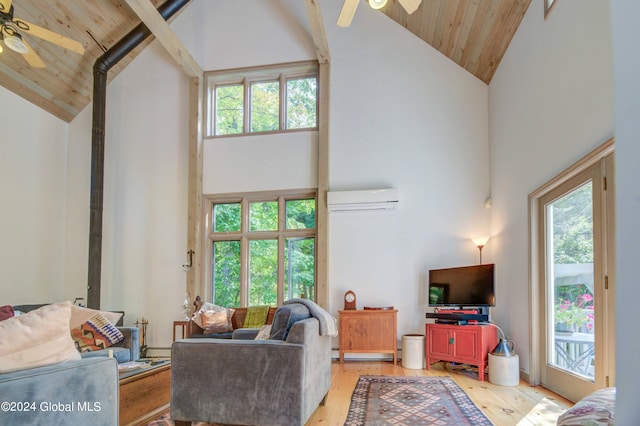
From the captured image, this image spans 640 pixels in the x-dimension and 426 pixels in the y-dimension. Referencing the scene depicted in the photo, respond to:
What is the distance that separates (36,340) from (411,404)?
2.81 meters

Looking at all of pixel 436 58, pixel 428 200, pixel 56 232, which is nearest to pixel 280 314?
pixel 428 200

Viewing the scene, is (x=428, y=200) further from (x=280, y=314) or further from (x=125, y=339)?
(x=125, y=339)

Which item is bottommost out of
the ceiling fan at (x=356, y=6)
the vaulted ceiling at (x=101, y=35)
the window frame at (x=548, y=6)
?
the ceiling fan at (x=356, y=6)

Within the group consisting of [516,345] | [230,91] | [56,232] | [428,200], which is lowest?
[516,345]

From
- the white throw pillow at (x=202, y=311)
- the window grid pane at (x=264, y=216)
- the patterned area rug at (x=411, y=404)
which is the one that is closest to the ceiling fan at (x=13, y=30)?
the window grid pane at (x=264, y=216)

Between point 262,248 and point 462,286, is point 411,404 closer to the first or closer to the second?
point 462,286

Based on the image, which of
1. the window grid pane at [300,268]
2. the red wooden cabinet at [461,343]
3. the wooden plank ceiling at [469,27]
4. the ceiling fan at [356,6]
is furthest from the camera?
the window grid pane at [300,268]

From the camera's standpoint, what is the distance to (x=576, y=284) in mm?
3463

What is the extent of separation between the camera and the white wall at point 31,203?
569 centimetres

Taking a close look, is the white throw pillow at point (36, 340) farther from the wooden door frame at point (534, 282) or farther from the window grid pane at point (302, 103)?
the window grid pane at point (302, 103)

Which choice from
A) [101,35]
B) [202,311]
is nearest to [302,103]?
[101,35]

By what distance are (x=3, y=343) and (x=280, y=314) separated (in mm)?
1618

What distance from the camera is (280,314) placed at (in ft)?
9.54

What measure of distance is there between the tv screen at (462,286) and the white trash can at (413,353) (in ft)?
1.90
